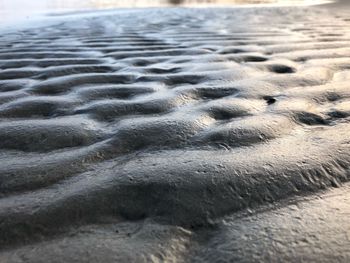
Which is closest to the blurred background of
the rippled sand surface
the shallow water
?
the shallow water

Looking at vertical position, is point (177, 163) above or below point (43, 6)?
above

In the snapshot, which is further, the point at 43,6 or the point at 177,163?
the point at 43,6

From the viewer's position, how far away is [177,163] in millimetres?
1585

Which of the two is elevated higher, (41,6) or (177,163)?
(177,163)

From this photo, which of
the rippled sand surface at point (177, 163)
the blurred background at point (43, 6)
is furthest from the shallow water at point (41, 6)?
the rippled sand surface at point (177, 163)

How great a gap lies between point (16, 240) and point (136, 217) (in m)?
0.30

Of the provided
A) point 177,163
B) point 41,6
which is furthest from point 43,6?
point 177,163

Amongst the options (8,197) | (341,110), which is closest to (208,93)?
(341,110)

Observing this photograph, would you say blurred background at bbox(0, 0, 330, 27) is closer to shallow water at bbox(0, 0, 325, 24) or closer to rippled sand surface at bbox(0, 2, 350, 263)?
shallow water at bbox(0, 0, 325, 24)

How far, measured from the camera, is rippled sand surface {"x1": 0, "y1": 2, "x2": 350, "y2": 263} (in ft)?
3.79

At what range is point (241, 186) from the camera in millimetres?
1403

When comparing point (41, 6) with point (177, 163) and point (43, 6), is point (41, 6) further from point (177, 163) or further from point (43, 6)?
point (177, 163)

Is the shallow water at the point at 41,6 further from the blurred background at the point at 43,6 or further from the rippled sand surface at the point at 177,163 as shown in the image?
the rippled sand surface at the point at 177,163

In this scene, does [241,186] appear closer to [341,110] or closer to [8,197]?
[8,197]
